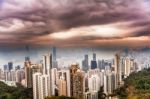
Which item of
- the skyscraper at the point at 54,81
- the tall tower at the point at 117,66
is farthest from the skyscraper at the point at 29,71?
the tall tower at the point at 117,66

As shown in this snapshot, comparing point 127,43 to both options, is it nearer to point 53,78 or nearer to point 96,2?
point 96,2

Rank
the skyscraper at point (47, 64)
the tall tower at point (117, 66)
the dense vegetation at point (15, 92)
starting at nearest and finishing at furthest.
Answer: the dense vegetation at point (15, 92) < the skyscraper at point (47, 64) < the tall tower at point (117, 66)

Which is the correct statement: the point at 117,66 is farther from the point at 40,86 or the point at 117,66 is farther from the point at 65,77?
the point at 40,86

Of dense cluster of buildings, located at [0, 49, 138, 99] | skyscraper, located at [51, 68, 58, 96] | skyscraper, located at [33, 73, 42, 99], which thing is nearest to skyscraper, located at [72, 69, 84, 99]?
dense cluster of buildings, located at [0, 49, 138, 99]

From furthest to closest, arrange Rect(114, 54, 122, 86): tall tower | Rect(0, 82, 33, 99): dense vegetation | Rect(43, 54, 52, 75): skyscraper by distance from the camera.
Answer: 1. Rect(114, 54, 122, 86): tall tower
2. Rect(43, 54, 52, 75): skyscraper
3. Rect(0, 82, 33, 99): dense vegetation

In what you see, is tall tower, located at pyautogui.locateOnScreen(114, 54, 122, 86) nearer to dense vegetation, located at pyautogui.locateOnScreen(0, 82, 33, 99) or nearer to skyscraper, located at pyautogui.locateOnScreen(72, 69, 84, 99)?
skyscraper, located at pyautogui.locateOnScreen(72, 69, 84, 99)

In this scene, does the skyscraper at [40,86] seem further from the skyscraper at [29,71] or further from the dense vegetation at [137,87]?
the dense vegetation at [137,87]

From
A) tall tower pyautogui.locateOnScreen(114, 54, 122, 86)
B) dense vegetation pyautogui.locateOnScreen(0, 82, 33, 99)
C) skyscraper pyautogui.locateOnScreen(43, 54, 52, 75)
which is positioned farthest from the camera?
tall tower pyautogui.locateOnScreen(114, 54, 122, 86)

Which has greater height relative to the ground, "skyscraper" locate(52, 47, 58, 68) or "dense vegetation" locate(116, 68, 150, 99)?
"skyscraper" locate(52, 47, 58, 68)
